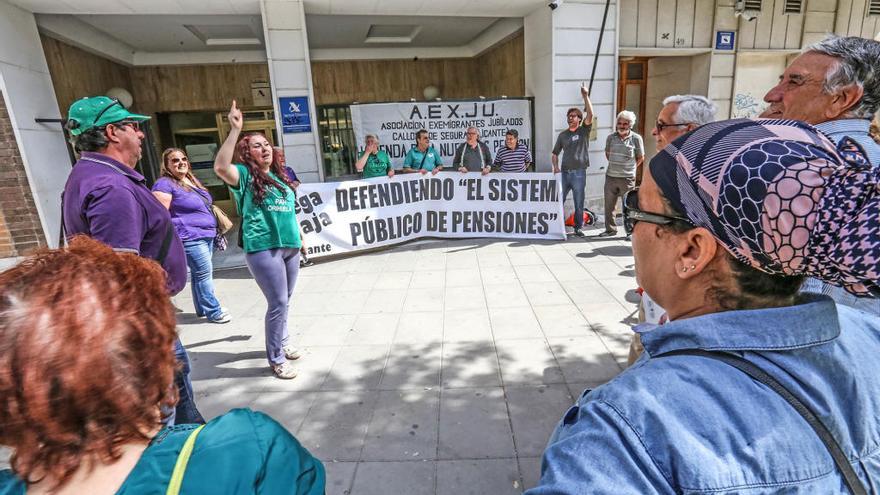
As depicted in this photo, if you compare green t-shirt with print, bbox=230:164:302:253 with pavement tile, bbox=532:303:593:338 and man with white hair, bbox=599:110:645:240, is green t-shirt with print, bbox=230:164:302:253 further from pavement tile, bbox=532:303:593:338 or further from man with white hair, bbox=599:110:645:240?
man with white hair, bbox=599:110:645:240

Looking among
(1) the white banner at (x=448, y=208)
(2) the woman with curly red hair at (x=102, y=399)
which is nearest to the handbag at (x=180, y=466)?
(2) the woman with curly red hair at (x=102, y=399)

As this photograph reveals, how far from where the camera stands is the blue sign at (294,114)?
708cm

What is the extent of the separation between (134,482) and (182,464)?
8 centimetres

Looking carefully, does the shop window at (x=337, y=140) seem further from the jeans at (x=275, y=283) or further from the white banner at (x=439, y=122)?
the jeans at (x=275, y=283)

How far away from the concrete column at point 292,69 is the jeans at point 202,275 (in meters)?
2.89

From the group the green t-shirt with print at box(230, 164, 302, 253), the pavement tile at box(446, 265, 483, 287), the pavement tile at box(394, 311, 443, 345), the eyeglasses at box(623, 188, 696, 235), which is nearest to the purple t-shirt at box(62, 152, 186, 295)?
the green t-shirt with print at box(230, 164, 302, 253)

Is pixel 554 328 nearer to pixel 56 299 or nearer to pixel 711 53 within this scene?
pixel 56 299

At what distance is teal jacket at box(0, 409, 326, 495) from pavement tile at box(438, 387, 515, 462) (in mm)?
1744

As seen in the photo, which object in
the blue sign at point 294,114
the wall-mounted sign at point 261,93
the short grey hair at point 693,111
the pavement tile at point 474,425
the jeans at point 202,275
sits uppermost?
the wall-mounted sign at point 261,93

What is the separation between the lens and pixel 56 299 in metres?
0.77

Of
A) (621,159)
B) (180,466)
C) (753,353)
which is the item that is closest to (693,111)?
(753,353)

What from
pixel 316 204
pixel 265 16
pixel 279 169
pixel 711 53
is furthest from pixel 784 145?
pixel 711 53

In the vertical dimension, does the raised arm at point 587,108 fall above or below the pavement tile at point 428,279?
above

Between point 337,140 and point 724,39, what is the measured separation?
7597mm
